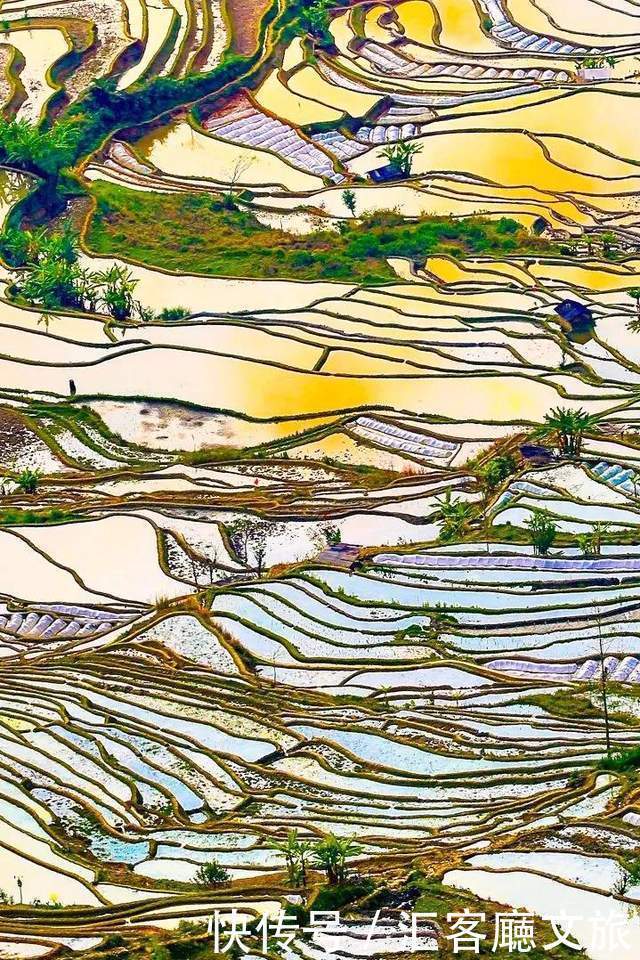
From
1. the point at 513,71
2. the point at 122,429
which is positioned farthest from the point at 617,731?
the point at 513,71

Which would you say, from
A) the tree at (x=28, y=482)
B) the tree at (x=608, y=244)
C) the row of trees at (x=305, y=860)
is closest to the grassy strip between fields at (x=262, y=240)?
the tree at (x=608, y=244)

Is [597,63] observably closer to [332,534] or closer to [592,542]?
[332,534]

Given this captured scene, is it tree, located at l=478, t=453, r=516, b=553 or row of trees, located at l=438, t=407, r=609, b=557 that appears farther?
tree, located at l=478, t=453, r=516, b=553

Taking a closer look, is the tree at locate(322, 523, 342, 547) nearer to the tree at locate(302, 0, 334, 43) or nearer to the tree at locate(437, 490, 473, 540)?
the tree at locate(437, 490, 473, 540)

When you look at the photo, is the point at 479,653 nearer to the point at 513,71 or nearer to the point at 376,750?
the point at 376,750

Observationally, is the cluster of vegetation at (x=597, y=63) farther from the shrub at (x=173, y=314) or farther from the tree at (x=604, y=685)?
the tree at (x=604, y=685)

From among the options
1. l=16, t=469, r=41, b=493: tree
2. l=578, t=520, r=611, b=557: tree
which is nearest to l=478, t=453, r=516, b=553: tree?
l=578, t=520, r=611, b=557: tree

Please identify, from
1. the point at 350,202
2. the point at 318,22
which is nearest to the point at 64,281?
the point at 350,202
